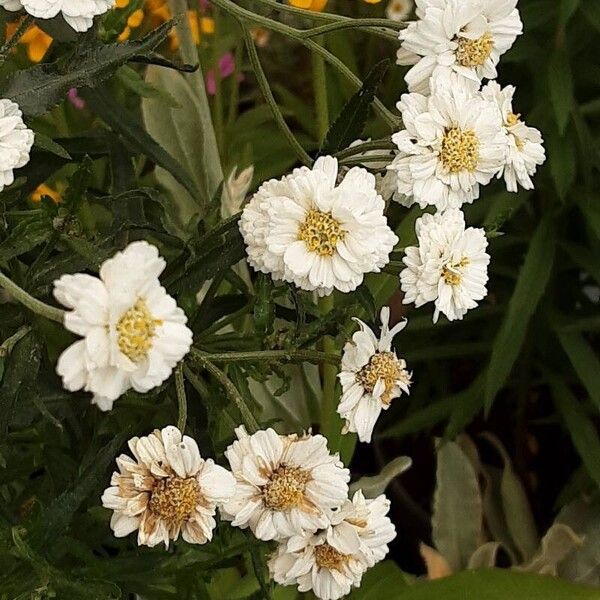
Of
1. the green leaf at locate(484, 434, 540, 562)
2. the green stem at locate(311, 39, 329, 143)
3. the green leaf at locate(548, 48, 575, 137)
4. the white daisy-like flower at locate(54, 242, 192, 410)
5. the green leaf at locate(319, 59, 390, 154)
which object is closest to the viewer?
the white daisy-like flower at locate(54, 242, 192, 410)

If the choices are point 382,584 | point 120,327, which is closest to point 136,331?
point 120,327

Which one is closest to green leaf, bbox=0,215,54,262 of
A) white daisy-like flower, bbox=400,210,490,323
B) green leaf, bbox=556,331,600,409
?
white daisy-like flower, bbox=400,210,490,323

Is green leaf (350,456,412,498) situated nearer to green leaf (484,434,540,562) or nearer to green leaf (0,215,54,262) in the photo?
green leaf (484,434,540,562)

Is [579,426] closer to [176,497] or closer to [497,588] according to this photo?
[497,588]

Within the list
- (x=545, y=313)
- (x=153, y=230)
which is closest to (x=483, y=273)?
(x=153, y=230)

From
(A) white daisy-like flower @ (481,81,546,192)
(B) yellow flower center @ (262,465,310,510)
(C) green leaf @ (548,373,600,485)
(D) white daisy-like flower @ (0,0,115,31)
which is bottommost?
(C) green leaf @ (548,373,600,485)

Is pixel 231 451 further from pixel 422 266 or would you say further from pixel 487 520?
pixel 487 520

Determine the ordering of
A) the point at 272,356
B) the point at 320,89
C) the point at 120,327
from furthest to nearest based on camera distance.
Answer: the point at 320,89 < the point at 272,356 < the point at 120,327
